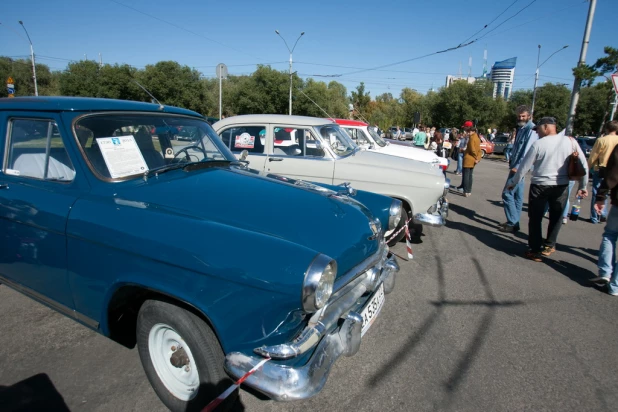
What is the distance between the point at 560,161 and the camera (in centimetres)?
491

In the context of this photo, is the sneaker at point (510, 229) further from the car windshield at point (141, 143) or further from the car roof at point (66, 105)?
the car roof at point (66, 105)

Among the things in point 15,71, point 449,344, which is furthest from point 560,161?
point 15,71

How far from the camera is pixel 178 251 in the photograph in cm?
200

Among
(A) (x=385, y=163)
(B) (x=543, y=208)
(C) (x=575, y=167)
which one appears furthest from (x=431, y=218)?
(C) (x=575, y=167)

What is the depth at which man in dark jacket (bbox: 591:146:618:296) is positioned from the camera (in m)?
4.09

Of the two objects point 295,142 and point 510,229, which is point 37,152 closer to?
point 295,142

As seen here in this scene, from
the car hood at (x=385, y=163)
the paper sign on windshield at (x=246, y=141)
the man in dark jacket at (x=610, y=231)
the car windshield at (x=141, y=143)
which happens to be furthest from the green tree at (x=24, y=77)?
the man in dark jacket at (x=610, y=231)

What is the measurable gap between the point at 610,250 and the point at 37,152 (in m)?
5.82

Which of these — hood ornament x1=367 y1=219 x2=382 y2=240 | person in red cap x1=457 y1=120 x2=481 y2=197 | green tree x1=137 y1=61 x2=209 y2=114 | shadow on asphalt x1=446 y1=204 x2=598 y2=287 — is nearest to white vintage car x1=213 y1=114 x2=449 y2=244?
shadow on asphalt x1=446 y1=204 x2=598 y2=287

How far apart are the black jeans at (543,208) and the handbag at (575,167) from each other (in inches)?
7.0

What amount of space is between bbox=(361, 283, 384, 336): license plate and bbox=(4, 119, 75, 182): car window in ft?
7.26

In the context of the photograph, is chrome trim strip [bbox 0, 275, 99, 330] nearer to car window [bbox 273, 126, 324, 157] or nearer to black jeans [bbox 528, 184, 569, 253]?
car window [bbox 273, 126, 324, 157]

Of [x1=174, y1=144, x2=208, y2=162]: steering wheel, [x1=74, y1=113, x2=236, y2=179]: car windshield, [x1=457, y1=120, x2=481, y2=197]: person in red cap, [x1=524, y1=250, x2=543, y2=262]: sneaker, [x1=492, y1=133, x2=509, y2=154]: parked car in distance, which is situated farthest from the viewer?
[x1=492, y1=133, x2=509, y2=154]: parked car in distance

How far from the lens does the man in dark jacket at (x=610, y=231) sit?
409 centimetres
